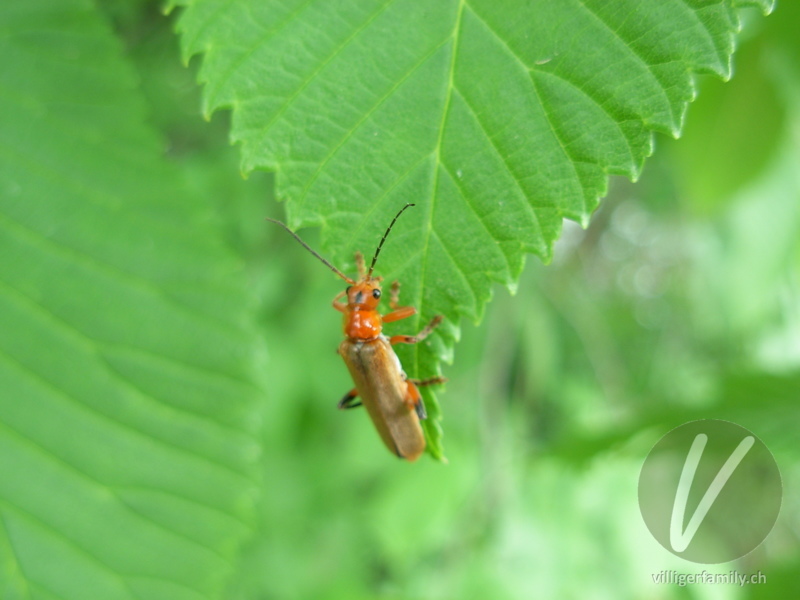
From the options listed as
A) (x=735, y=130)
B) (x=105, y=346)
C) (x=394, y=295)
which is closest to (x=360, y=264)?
(x=394, y=295)

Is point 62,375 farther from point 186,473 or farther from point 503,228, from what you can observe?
point 503,228

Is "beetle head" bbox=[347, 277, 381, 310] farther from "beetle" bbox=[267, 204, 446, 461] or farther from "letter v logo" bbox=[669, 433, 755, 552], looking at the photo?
"letter v logo" bbox=[669, 433, 755, 552]

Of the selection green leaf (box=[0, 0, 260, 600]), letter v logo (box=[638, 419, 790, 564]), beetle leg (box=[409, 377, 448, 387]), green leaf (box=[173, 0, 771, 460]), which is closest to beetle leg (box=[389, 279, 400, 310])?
green leaf (box=[173, 0, 771, 460])

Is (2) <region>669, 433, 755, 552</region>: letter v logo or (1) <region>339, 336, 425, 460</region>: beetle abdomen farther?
(2) <region>669, 433, 755, 552</region>: letter v logo

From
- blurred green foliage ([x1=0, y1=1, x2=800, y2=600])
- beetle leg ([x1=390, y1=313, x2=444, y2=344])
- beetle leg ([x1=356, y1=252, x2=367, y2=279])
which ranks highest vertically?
beetle leg ([x1=356, y1=252, x2=367, y2=279])

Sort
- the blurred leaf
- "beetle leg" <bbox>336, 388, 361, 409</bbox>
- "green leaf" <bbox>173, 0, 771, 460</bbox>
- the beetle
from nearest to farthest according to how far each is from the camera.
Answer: "green leaf" <bbox>173, 0, 771, 460</bbox> < the beetle < "beetle leg" <bbox>336, 388, 361, 409</bbox> < the blurred leaf

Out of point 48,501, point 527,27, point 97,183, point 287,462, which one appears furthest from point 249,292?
point 287,462

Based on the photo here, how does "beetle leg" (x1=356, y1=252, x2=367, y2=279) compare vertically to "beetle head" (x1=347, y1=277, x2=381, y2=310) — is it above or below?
above

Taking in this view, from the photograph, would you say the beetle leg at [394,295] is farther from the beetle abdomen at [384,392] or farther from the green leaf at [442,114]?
the beetle abdomen at [384,392]
